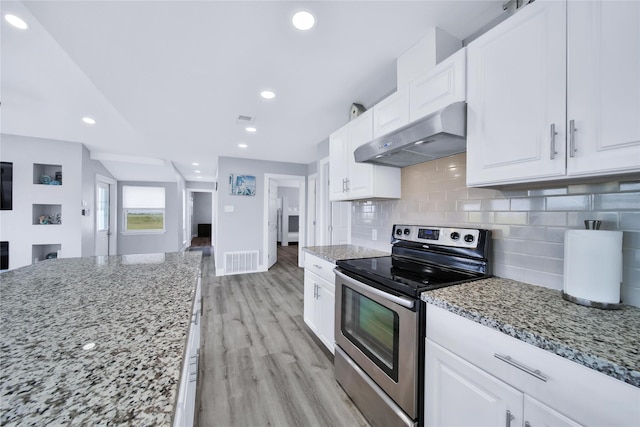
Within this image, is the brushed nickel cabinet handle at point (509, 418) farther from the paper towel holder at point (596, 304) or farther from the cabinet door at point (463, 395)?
the paper towel holder at point (596, 304)

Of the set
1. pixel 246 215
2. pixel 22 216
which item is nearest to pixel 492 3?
pixel 246 215

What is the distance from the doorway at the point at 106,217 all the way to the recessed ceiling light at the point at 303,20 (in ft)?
18.3

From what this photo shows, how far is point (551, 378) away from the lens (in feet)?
2.46

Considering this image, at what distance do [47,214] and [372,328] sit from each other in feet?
18.4

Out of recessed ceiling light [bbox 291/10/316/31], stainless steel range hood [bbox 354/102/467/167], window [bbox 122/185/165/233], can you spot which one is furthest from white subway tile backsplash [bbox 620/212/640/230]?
window [bbox 122/185/165/233]

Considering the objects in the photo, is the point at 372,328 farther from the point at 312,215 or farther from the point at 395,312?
the point at 312,215

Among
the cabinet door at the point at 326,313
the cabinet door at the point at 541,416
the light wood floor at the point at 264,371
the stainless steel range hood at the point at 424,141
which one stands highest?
the stainless steel range hood at the point at 424,141

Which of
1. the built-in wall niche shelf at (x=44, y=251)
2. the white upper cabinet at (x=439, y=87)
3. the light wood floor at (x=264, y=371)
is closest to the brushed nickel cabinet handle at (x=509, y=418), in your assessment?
the light wood floor at (x=264, y=371)

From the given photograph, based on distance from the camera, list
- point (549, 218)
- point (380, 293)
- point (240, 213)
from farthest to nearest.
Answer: point (240, 213)
point (380, 293)
point (549, 218)

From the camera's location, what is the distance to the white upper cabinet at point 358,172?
2.06 metres

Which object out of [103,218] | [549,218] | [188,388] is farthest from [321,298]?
[103,218]

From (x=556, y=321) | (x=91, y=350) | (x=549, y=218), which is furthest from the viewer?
(x=549, y=218)

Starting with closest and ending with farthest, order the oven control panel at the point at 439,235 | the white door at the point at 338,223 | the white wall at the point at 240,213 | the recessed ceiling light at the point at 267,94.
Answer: the oven control panel at the point at 439,235, the recessed ceiling light at the point at 267,94, the white door at the point at 338,223, the white wall at the point at 240,213

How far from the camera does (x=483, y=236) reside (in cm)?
144
